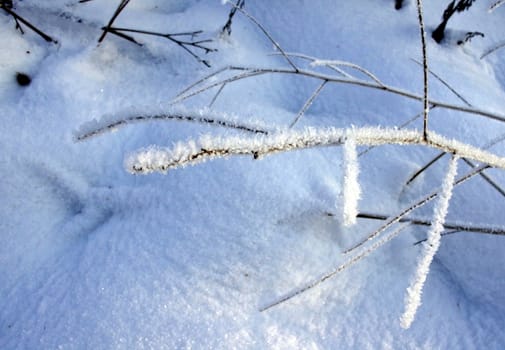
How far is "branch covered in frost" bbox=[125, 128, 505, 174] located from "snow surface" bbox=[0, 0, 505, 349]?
0.14 feet

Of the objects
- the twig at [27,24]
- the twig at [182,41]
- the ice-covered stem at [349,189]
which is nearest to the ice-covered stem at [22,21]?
the twig at [27,24]

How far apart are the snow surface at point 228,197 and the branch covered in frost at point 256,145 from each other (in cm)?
4

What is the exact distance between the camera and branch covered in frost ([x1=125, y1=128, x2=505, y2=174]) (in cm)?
41

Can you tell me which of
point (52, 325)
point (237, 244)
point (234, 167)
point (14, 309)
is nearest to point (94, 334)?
point (52, 325)

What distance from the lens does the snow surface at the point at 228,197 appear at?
2.69 ft

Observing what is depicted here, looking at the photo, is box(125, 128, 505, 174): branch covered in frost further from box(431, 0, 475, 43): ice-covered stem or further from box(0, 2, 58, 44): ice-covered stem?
box(0, 2, 58, 44): ice-covered stem

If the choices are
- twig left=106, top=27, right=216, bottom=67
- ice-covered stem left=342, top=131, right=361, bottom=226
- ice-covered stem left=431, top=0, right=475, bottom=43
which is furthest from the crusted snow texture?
ice-covered stem left=431, top=0, right=475, bottom=43

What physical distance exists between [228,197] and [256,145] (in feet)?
1.70

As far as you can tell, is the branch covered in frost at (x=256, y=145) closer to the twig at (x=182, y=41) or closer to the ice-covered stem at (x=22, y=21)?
the twig at (x=182, y=41)

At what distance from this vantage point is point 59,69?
1.22 metres

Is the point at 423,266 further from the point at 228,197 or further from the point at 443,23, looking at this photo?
the point at 443,23

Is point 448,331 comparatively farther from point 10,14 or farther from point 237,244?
point 10,14

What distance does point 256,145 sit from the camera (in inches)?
17.6

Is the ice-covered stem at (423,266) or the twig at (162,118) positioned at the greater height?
the twig at (162,118)
